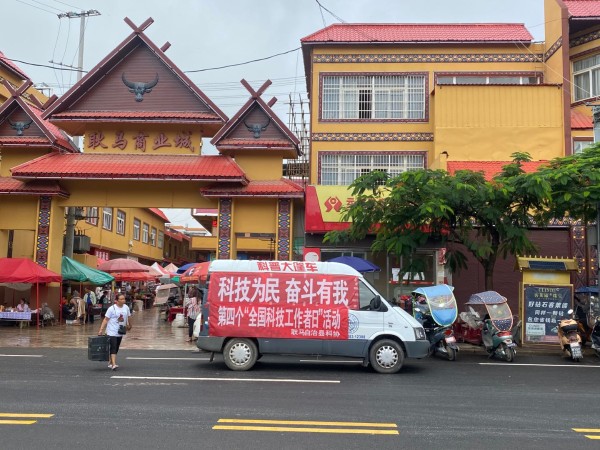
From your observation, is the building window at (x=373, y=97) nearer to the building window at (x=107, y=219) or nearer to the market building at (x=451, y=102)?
the market building at (x=451, y=102)

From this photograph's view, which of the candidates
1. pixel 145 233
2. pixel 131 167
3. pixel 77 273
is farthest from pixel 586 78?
pixel 145 233

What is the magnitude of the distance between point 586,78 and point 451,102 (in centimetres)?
586

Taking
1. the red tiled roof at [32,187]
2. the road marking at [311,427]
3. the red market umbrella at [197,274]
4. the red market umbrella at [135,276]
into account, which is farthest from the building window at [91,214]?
the road marking at [311,427]

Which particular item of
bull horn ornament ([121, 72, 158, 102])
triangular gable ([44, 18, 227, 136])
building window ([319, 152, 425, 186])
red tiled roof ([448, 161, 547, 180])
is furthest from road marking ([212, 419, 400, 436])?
bull horn ornament ([121, 72, 158, 102])

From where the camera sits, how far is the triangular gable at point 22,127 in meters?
22.3

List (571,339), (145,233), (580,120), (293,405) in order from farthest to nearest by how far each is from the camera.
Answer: (145,233) < (580,120) < (571,339) < (293,405)

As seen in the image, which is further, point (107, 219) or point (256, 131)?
point (107, 219)

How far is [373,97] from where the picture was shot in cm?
2439

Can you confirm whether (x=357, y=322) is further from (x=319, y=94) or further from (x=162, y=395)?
(x=319, y=94)

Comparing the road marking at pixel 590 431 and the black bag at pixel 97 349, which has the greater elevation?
the black bag at pixel 97 349

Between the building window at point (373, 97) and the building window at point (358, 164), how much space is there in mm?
1595

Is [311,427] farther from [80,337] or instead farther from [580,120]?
[580,120]

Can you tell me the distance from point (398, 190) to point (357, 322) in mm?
5131

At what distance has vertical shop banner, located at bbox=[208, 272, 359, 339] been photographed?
12.8m
